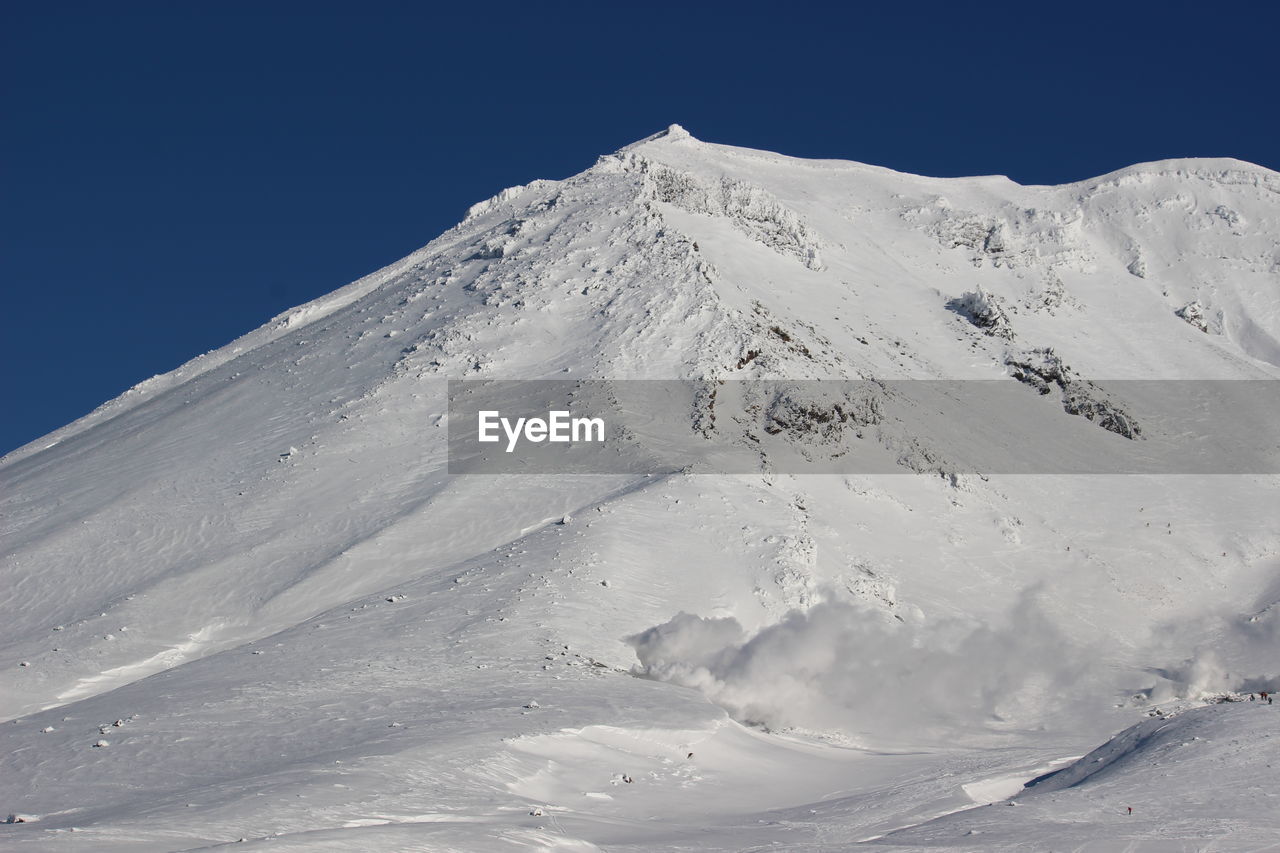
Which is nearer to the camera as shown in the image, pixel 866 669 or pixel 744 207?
pixel 866 669

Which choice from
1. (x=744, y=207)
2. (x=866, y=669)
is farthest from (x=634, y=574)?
→ (x=744, y=207)

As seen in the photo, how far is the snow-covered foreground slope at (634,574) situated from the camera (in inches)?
1206

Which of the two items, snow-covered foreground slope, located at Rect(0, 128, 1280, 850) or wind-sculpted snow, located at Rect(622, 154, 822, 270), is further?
wind-sculpted snow, located at Rect(622, 154, 822, 270)

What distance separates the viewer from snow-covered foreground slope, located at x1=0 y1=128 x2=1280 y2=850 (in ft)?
100

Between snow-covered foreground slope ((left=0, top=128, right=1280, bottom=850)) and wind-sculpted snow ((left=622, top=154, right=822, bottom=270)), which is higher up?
wind-sculpted snow ((left=622, top=154, right=822, bottom=270))

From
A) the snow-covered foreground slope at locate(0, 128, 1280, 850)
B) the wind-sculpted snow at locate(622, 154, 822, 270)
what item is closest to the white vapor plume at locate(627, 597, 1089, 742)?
the snow-covered foreground slope at locate(0, 128, 1280, 850)

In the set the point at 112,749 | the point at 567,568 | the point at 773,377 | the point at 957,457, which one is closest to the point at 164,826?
the point at 112,749

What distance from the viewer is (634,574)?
46.3m

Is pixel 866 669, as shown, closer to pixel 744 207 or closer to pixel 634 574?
pixel 634 574

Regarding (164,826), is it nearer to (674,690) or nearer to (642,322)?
(674,690)

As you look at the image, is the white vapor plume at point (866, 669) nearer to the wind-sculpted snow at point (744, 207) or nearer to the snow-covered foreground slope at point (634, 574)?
the snow-covered foreground slope at point (634, 574)

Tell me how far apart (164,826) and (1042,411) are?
49.6 metres

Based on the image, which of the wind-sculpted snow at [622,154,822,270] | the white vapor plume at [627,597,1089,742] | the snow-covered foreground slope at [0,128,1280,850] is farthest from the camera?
the wind-sculpted snow at [622,154,822,270]

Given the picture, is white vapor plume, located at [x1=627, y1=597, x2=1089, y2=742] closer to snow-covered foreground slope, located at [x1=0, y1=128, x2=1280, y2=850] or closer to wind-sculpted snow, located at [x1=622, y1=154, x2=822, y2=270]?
snow-covered foreground slope, located at [x1=0, y1=128, x2=1280, y2=850]
